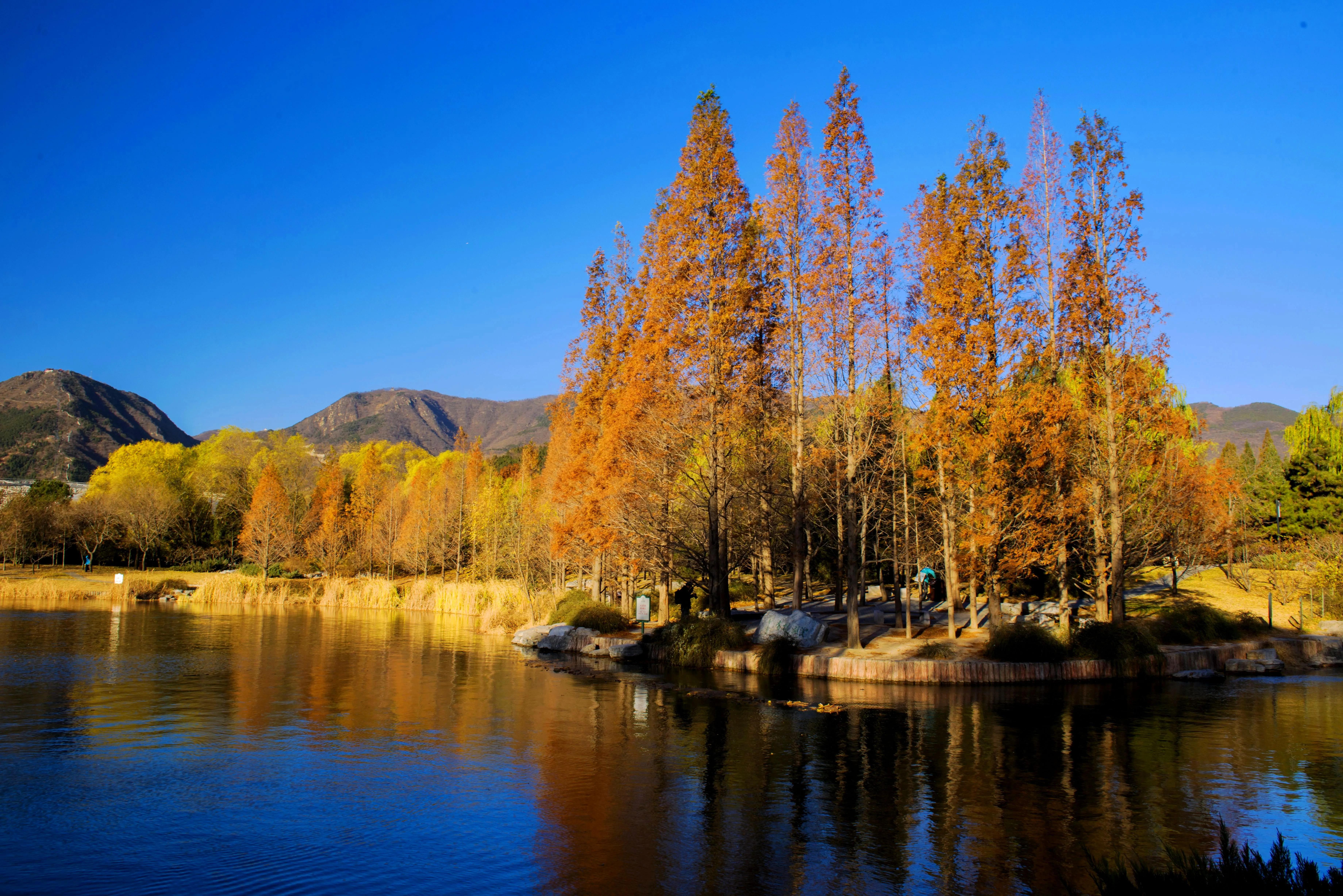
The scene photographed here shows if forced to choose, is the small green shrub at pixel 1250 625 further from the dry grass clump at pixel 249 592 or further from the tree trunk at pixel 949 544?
the dry grass clump at pixel 249 592

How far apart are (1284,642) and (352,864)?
2660cm

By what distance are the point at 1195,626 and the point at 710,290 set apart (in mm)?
18081

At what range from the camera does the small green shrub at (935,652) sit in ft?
65.6

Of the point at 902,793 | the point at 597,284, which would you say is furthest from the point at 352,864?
the point at 597,284

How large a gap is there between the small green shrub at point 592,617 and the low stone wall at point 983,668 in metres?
6.00

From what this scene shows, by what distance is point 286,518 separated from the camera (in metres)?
66.4

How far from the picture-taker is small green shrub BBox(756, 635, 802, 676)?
20.9 m

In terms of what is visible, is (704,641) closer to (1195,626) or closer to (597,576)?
(597,576)

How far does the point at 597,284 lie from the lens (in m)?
34.2

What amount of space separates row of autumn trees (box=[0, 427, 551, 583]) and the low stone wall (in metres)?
24.3

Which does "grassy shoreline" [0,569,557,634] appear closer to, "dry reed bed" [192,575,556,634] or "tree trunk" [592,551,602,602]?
"dry reed bed" [192,575,556,634]

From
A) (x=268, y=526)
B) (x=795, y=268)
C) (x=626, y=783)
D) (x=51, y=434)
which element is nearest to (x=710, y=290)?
(x=795, y=268)

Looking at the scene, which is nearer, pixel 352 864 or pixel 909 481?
pixel 352 864

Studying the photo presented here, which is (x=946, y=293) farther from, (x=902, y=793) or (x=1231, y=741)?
(x=902, y=793)
